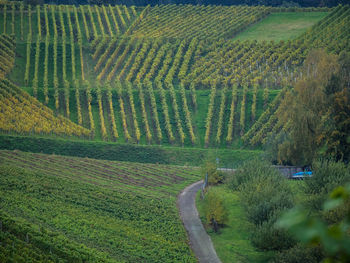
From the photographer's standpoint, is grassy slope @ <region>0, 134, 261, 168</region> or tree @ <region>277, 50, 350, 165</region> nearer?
tree @ <region>277, 50, 350, 165</region>

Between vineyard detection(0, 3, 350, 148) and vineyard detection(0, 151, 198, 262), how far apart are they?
40.9 ft

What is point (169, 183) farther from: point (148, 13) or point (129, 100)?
point (148, 13)

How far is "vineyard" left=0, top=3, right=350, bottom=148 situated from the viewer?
78.4 m

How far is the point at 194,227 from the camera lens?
47906mm

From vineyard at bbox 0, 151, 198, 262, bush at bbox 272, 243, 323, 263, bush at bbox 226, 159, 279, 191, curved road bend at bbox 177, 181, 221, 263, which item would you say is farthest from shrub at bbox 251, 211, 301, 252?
bush at bbox 226, 159, 279, 191

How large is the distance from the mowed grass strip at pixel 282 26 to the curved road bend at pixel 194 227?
56.9 meters

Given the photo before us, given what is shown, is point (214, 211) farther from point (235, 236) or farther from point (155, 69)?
point (155, 69)

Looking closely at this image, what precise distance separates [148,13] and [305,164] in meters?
76.4

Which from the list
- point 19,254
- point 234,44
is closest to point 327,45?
point 234,44

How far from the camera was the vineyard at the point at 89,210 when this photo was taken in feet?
115

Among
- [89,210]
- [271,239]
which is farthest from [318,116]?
[89,210]

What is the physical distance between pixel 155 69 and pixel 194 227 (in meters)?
50.4

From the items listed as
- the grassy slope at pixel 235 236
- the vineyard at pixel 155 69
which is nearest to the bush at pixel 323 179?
the grassy slope at pixel 235 236

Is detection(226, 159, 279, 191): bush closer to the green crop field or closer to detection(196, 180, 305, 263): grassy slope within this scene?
detection(196, 180, 305, 263): grassy slope
